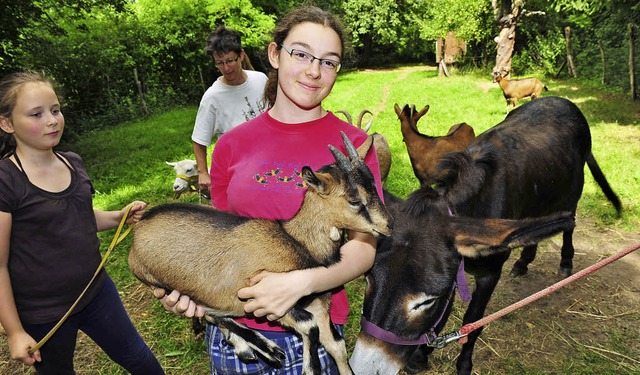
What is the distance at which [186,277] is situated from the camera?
1979 mm

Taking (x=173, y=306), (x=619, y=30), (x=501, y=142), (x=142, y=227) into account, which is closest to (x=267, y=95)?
(x=142, y=227)

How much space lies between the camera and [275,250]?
1.93 meters

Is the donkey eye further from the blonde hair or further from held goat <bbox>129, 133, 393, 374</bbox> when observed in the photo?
the blonde hair

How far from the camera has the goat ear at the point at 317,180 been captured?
5.72ft

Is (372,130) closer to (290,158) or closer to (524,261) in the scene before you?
(524,261)

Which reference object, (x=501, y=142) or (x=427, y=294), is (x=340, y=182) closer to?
(x=427, y=294)

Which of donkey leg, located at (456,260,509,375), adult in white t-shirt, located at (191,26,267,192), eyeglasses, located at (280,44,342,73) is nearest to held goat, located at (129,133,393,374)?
eyeglasses, located at (280,44,342,73)

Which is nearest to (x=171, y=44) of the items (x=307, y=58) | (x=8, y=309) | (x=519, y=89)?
(x=519, y=89)

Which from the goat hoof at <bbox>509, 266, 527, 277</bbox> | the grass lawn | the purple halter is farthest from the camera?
the goat hoof at <bbox>509, 266, 527, 277</bbox>

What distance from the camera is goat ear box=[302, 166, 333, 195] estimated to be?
1.74 m

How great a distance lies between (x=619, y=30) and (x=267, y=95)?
65.3 feet

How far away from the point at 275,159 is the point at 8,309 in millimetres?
1627

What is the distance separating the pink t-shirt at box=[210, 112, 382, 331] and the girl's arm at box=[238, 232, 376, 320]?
0.31m

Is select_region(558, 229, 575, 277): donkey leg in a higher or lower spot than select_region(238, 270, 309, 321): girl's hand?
lower
